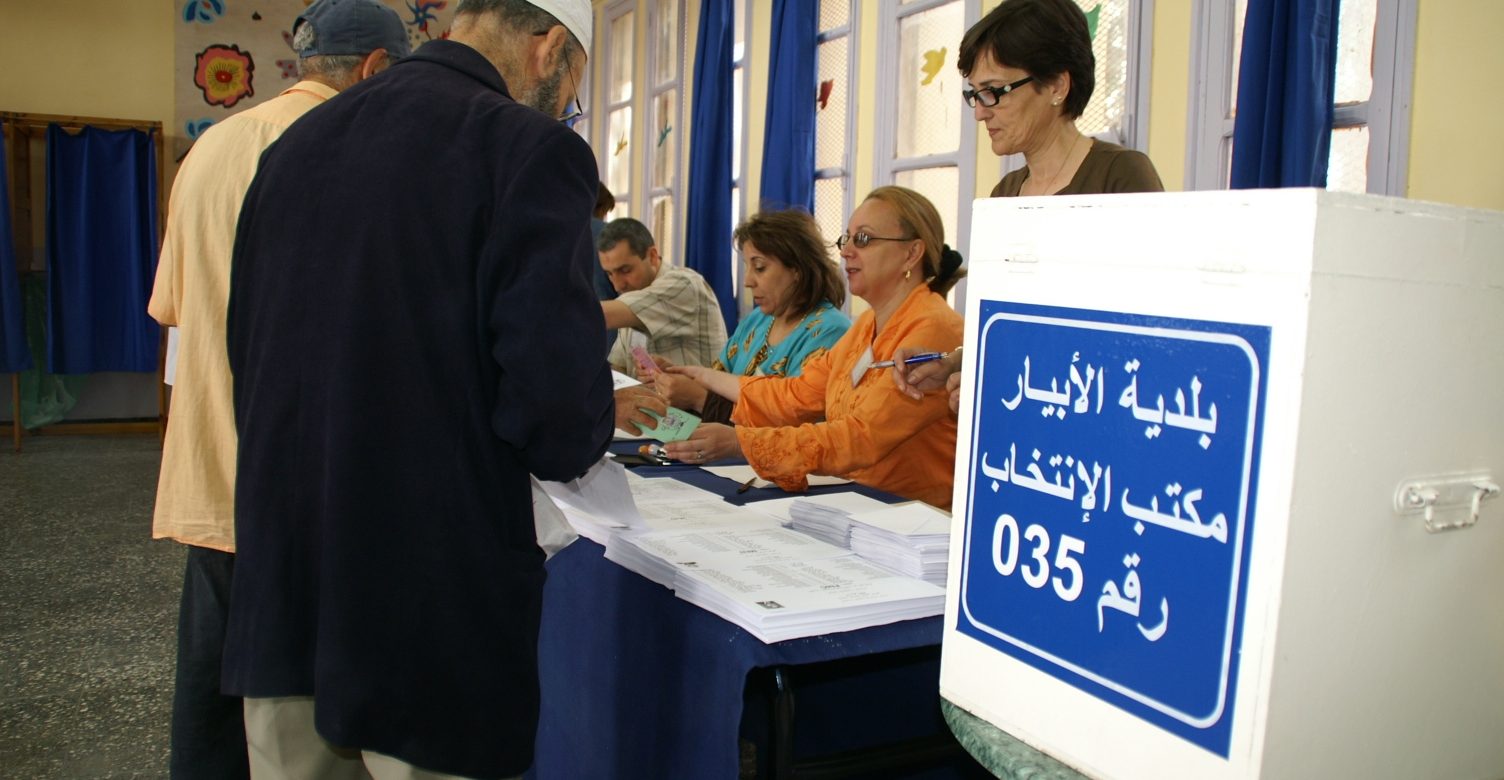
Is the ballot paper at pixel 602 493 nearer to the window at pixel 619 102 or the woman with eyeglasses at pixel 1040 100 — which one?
the woman with eyeglasses at pixel 1040 100

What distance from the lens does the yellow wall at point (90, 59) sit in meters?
6.62

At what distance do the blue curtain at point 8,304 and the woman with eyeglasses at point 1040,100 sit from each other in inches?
246

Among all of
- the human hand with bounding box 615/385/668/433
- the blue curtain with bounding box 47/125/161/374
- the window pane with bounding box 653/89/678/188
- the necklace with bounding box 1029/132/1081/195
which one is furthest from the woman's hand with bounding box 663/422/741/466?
the blue curtain with bounding box 47/125/161/374

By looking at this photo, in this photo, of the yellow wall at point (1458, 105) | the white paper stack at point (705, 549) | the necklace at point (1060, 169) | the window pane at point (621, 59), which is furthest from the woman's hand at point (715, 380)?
the window pane at point (621, 59)

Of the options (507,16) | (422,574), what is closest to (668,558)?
(422,574)

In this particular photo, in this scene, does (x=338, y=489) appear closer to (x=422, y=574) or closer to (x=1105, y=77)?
(x=422, y=574)

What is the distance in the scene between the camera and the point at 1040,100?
→ 67.9 inches

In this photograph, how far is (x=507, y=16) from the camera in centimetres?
110

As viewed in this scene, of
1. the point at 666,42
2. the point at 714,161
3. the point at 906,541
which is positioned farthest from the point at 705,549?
the point at 666,42

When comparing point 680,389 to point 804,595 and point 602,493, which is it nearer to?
point 602,493

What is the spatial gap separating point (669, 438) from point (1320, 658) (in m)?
1.65

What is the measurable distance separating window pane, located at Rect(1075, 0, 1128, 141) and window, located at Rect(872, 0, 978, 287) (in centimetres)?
56

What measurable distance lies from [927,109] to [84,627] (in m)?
3.25

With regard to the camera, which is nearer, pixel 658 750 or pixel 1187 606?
pixel 1187 606
